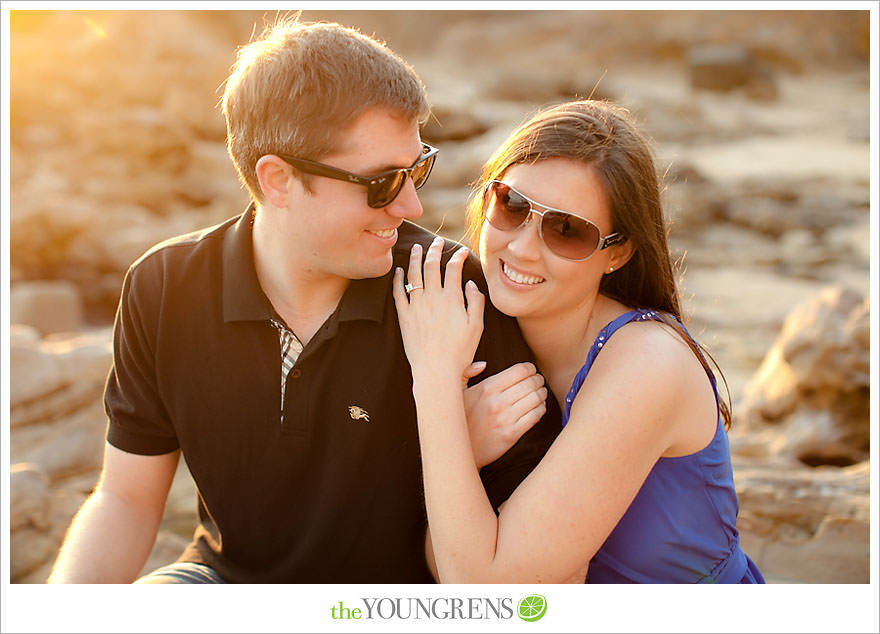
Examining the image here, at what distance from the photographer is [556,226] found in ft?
8.14

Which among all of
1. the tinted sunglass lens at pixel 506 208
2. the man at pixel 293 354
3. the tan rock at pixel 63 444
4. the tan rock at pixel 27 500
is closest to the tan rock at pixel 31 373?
the tan rock at pixel 63 444

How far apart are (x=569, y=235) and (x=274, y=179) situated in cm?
95

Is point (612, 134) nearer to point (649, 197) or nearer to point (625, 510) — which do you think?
point (649, 197)

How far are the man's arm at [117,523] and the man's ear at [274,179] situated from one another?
0.95 m

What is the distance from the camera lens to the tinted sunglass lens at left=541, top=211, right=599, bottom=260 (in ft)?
8.12

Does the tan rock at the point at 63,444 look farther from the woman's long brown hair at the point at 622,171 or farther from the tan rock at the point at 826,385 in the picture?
the tan rock at the point at 826,385

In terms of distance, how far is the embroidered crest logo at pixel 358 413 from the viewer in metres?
2.64

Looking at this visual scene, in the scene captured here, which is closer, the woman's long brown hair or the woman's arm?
the woman's arm

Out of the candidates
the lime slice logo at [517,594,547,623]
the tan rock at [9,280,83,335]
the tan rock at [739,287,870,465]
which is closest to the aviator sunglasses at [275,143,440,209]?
the lime slice logo at [517,594,547,623]

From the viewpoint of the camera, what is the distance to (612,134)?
8.38ft

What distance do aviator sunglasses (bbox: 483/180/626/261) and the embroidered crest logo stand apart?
0.72 m

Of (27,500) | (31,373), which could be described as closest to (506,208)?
(27,500)

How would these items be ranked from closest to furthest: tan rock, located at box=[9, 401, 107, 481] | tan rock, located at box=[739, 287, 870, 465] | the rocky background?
the rocky background < tan rock, located at box=[739, 287, 870, 465] < tan rock, located at box=[9, 401, 107, 481]

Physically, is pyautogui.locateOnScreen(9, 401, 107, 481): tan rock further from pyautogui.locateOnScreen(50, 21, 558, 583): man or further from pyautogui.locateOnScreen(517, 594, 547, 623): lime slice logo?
pyautogui.locateOnScreen(517, 594, 547, 623): lime slice logo
